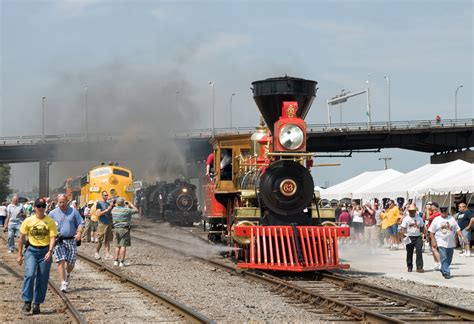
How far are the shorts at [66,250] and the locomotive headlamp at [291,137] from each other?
491 centimetres

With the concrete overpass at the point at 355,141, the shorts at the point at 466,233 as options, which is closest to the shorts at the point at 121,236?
the shorts at the point at 466,233

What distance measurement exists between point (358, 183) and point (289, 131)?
22.7 m

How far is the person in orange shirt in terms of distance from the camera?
1011 inches

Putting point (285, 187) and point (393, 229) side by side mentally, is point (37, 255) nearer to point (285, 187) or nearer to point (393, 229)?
point (285, 187)

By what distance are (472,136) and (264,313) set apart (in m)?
56.0

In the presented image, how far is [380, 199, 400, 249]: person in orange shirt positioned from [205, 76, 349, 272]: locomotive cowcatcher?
8748 mm

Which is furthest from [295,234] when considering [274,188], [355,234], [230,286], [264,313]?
[355,234]

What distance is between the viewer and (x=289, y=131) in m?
16.5

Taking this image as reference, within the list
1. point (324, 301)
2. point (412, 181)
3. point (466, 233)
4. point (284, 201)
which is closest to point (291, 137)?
point (284, 201)

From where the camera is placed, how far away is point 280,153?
16469mm

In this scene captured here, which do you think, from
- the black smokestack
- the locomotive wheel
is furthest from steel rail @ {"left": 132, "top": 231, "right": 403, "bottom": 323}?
the black smokestack

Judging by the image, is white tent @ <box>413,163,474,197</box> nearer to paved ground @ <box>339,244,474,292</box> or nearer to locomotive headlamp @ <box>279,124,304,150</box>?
paved ground @ <box>339,244,474,292</box>

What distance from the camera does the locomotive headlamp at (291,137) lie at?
16.5 metres

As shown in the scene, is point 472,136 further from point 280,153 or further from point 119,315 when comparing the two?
point 119,315
